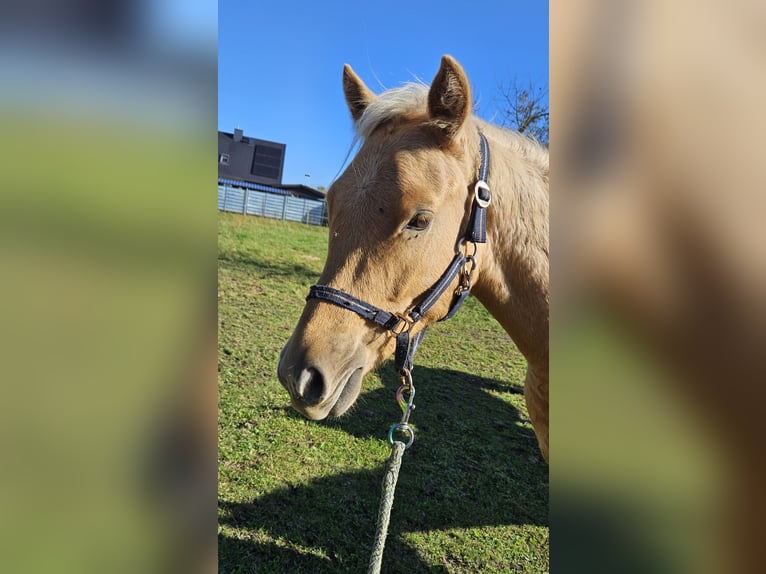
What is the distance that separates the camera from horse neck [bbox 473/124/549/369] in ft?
7.13

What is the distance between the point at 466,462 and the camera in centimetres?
461

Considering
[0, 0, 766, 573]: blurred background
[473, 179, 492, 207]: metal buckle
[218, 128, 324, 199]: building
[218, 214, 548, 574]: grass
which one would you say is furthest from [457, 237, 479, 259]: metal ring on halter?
[218, 128, 324, 199]: building

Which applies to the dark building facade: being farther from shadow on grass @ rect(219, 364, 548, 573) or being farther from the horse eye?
the horse eye

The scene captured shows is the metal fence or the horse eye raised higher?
the horse eye

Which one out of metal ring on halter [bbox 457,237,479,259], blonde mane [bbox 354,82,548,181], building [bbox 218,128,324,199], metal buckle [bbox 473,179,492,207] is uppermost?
blonde mane [bbox 354,82,548,181]

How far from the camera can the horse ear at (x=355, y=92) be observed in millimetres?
2608

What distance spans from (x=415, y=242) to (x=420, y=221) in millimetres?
92

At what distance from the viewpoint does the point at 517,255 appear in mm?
2189
